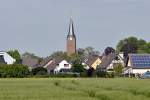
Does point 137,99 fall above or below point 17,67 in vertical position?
below

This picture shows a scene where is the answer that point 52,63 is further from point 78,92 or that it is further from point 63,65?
point 78,92

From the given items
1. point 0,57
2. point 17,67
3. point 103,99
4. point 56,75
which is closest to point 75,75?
point 56,75

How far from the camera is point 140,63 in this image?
130750 millimetres

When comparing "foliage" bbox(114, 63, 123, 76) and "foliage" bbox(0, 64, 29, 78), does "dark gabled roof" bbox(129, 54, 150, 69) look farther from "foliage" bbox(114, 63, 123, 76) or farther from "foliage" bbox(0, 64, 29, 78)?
"foliage" bbox(0, 64, 29, 78)

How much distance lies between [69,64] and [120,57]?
15.9 meters

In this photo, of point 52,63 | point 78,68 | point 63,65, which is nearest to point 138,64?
point 78,68

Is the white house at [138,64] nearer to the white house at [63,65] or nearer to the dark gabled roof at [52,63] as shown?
the white house at [63,65]

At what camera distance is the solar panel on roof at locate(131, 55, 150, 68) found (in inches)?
5094

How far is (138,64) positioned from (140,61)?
1633 millimetres

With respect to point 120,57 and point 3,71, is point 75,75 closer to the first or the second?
point 3,71

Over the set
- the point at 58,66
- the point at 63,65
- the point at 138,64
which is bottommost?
the point at 138,64

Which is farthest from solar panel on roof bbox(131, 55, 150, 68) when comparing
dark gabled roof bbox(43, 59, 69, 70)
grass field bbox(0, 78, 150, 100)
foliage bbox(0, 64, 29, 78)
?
grass field bbox(0, 78, 150, 100)

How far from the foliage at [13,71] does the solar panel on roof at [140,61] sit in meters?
27.7

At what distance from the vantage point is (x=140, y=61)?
432 feet
